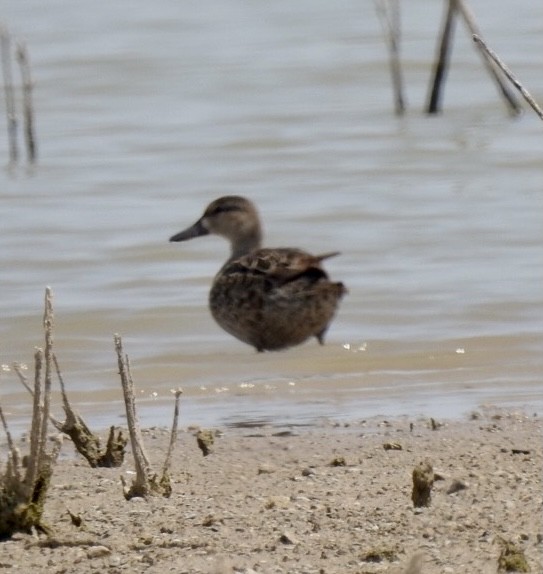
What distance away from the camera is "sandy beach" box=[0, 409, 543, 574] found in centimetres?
448

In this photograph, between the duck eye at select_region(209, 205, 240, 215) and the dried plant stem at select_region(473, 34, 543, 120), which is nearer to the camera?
the dried plant stem at select_region(473, 34, 543, 120)

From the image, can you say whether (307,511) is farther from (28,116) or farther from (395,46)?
(395,46)

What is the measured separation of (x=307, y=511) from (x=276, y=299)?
4082 mm

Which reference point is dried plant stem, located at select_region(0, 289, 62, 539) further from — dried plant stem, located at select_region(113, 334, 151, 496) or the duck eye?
the duck eye

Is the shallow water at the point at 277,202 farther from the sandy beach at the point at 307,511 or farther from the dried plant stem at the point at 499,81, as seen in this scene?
the sandy beach at the point at 307,511

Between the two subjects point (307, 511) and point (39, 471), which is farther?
point (307, 511)

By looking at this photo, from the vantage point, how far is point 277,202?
12750 millimetres

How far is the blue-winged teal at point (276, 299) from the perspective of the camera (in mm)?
8875

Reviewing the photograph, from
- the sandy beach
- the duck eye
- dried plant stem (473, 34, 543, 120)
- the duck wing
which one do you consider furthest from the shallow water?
dried plant stem (473, 34, 543, 120)

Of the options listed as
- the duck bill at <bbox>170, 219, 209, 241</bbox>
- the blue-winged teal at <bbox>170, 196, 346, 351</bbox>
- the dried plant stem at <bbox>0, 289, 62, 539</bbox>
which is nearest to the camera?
the dried plant stem at <bbox>0, 289, 62, 539</bbox>

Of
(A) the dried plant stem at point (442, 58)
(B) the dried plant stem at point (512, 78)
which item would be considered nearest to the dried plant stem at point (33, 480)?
(B) the dried plant stem at point (512, 78)

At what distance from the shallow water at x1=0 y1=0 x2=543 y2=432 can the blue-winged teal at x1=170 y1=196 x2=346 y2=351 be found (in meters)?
0.14

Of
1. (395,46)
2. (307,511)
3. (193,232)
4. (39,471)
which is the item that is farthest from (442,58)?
(39,471)

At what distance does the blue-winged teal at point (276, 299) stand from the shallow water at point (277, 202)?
0.14 metres
